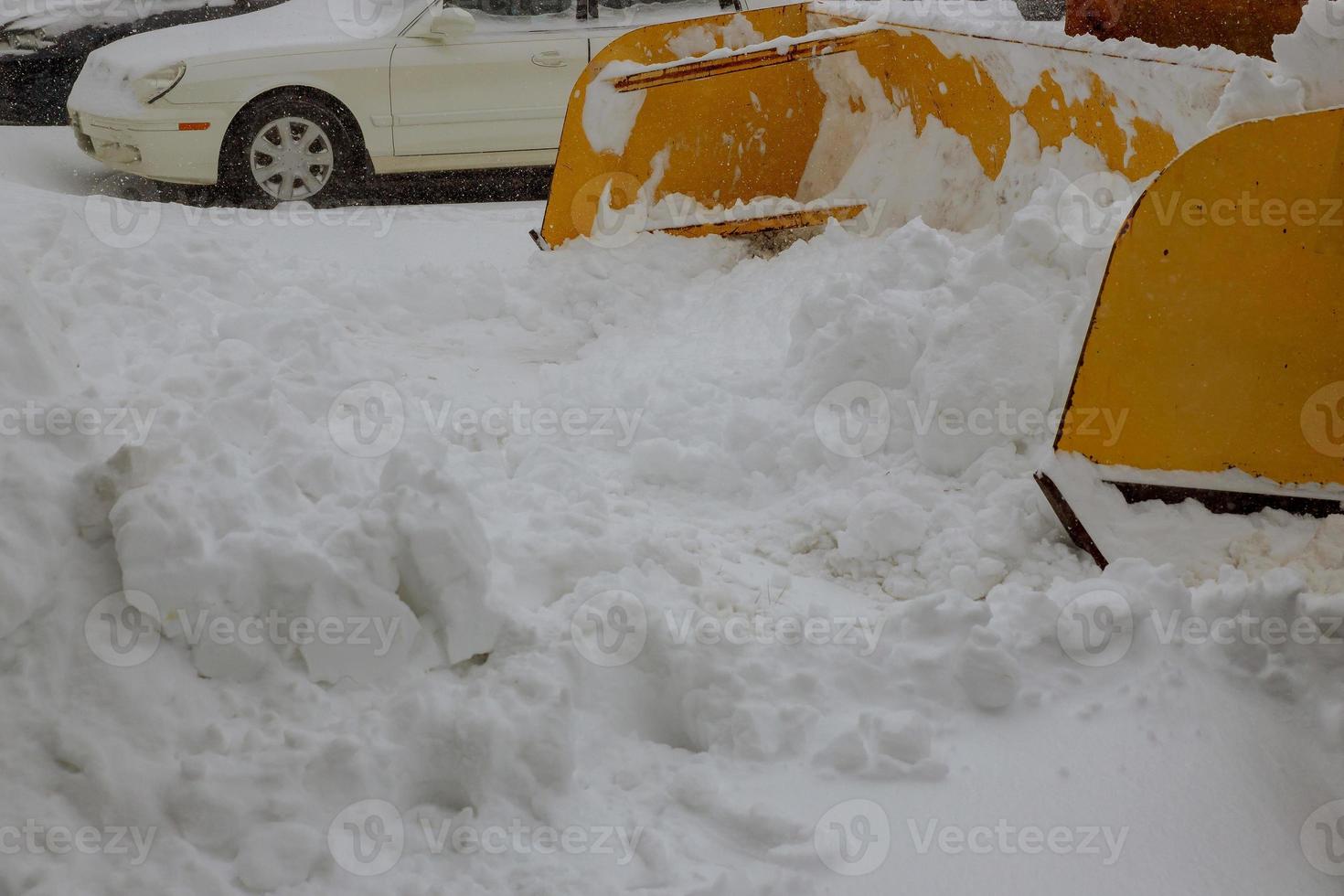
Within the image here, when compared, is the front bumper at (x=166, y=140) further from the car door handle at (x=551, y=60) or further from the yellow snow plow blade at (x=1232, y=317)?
the yellow snow plow blade at (x=1232, y=317)

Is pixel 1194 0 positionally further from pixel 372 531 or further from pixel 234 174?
pixel 234 174

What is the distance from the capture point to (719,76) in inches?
223

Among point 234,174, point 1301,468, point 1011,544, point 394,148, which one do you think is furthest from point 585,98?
point 1301,468

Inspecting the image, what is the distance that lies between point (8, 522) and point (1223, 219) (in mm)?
2838

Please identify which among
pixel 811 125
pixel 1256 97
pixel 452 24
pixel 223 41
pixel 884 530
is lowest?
pixel 884 530

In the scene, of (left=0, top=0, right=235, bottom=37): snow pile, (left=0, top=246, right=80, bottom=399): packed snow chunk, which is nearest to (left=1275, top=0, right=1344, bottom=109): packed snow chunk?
(left=0, top=246, right=80, bottom=399): packed snow chunk

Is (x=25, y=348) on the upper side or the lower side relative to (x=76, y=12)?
lower

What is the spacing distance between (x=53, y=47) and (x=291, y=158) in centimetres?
275

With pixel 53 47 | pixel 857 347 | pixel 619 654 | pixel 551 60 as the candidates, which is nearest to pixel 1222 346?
pixel 857 347

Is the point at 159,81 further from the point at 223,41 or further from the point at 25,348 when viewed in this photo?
the point at 25,348

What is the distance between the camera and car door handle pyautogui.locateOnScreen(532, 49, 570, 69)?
687 cm

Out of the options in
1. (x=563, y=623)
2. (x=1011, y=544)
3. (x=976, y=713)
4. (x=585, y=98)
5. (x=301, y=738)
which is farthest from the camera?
(x=585, y=98)

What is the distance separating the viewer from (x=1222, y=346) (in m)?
2.93

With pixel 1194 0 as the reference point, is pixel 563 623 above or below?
below
